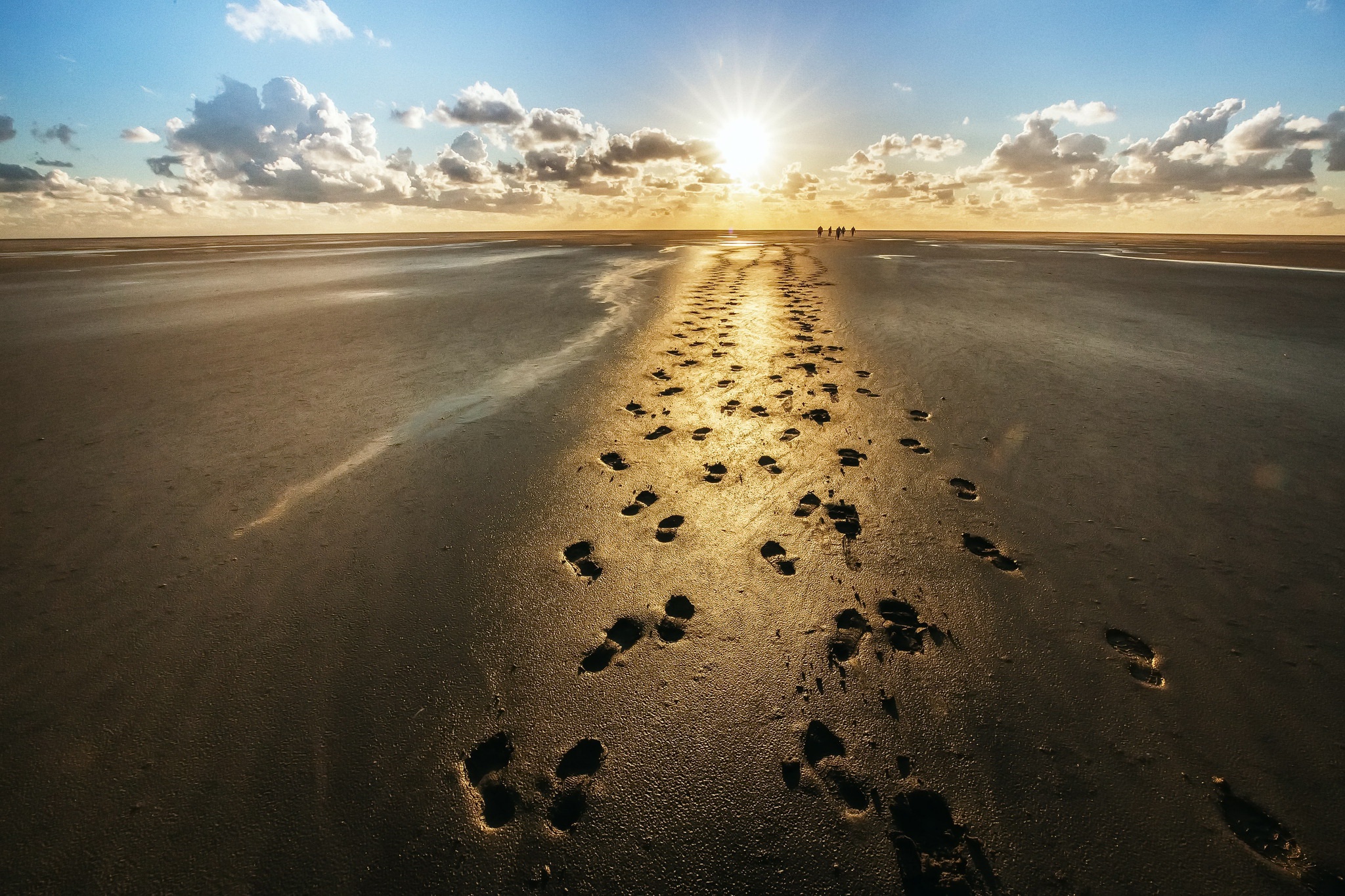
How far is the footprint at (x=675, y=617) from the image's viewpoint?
268 centimetres

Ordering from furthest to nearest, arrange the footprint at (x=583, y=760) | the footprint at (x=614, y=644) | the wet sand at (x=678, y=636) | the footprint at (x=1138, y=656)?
1. the footprint at (x=614, y=644)
2. the footprint at (x=1138, y=656)
3. the footprint at (x=583, y=760)
4. the wet sand at (x=678, y=636)

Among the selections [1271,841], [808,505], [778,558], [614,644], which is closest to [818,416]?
[808,505]

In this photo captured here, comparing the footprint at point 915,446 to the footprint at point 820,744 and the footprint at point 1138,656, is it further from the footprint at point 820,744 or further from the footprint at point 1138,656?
the footprint at point 820,744

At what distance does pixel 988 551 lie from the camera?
330 cm

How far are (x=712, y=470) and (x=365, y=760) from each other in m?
2.99

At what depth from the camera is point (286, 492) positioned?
408cm

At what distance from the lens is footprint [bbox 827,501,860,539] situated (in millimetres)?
3512

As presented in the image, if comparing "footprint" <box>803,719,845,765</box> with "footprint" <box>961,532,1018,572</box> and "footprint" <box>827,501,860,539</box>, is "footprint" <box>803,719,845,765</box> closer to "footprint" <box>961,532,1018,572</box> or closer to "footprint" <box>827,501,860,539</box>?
"footprint" <box>827,501,860,539</box>

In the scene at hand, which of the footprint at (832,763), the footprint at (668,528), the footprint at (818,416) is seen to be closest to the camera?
the footprint at (832,763)

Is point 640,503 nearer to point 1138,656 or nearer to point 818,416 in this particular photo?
point 818,416

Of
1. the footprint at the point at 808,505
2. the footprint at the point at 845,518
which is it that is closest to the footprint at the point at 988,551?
the footprint at the point at 845,518

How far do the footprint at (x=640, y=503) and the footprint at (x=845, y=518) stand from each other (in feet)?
4.33

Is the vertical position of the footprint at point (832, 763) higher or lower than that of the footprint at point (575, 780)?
higher

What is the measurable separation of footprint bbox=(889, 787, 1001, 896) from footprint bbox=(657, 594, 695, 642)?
1181 millimetres
